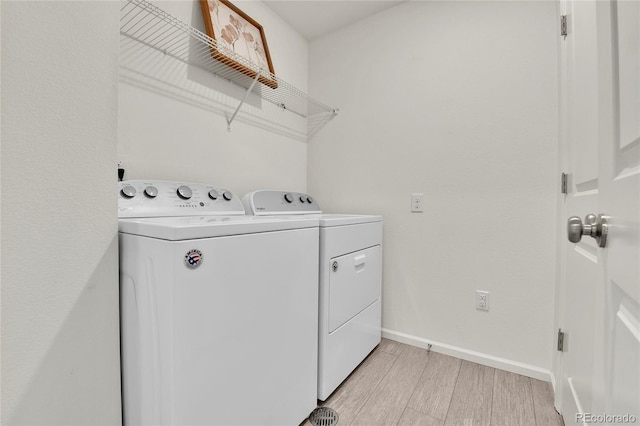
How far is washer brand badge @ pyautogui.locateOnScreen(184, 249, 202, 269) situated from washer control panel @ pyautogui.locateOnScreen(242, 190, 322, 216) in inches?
32.6

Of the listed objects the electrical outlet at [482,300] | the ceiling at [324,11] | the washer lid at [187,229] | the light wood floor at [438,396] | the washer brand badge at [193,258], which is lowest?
the light wood floor at [438,396]

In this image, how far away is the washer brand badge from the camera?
0.72 meters

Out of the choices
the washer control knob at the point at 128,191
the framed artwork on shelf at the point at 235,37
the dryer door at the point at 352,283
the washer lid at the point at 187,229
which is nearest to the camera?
the washer lid at the point at 187,229

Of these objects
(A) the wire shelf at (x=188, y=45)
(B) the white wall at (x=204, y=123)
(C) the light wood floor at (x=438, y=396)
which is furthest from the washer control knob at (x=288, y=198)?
(C) the light wood floor at (x=438, y=396)

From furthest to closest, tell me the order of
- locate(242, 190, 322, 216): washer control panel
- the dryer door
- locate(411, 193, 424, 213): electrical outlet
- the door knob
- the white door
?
locate(411, 193, 424, 213): electrical outlet < locate(242, 190, 322, 216): washer control panel < the dryer door < the door knob < the white door

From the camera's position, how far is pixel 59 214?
66 centimetres

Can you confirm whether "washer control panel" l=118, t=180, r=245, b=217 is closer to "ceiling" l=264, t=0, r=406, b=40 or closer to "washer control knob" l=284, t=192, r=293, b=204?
"washer control knob" l=284, t=192, r=293, b=204

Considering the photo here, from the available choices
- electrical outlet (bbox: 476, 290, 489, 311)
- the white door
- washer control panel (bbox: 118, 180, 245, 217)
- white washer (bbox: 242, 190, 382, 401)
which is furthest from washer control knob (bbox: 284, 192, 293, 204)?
the white door

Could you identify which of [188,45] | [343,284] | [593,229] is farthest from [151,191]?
[593,229]

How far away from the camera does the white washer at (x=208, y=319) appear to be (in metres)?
0.73

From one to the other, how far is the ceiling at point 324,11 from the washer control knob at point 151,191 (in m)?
1.52

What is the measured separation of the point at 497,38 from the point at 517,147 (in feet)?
2.04

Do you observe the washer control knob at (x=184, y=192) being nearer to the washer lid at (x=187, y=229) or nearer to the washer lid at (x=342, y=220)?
the washer lid at (x=187, y=229)

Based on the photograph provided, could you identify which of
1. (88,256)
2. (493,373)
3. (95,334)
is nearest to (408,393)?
(493,373)
